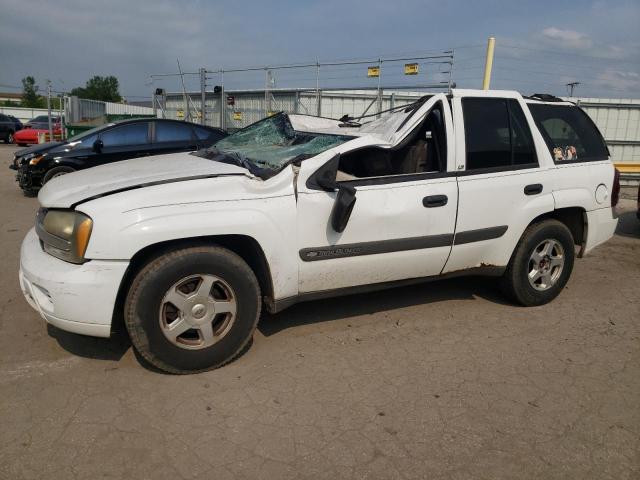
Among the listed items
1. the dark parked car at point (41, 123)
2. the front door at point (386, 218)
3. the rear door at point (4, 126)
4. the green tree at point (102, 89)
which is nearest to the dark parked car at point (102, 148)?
the front door at point (386, 218)

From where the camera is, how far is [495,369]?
10.7 feet

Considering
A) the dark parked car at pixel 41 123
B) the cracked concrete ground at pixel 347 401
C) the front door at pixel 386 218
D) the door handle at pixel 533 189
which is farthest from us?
the dark parked car at pixel 41 123

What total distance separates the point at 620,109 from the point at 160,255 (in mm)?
12913

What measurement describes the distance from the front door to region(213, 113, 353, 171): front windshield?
23 cm

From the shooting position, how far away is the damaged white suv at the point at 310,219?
2836mm

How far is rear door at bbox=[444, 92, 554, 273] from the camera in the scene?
12.4 feet

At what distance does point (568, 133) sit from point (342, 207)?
2.58 metres

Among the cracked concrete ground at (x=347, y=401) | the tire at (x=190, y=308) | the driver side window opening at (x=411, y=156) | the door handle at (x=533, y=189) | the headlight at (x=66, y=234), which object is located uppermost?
the driver side window opening at (x=411, y=156)

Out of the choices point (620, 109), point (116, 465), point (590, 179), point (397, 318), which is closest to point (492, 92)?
point (590, 179)

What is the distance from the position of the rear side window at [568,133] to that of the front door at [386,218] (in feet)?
3.42

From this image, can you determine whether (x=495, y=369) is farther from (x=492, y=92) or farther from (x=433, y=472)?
(x=492, y=92)

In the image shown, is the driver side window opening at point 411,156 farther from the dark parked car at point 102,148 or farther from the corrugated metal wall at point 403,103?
the corrugated metal wall at point 403,103

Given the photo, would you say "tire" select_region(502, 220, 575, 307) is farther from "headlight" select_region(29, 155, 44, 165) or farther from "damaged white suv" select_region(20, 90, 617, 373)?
"headlight" select_region(29, 155, 44, 165)

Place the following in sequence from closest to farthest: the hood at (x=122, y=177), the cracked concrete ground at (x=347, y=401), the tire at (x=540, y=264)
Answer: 1. the cracked concrete ground at (x=347, y=401)
2. the hood at (x=122, y=177)
3. the tire at (x=540, y=264)
